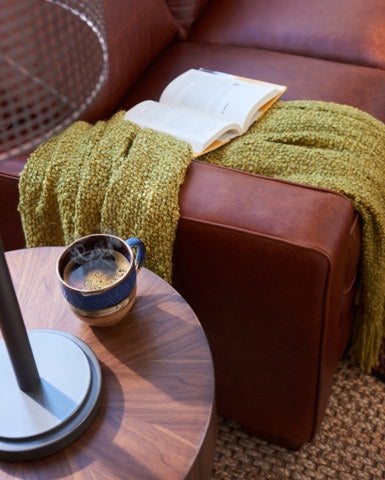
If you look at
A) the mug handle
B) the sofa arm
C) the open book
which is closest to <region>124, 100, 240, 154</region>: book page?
the open book

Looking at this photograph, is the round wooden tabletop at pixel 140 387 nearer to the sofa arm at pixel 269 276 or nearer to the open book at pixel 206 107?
the sofa arm at pixel 269 276

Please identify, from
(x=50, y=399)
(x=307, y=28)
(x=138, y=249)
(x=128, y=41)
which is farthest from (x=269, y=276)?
(x=307, y=28)

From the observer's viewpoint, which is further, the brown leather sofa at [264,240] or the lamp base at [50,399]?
the brown leather sofa at [264,240]

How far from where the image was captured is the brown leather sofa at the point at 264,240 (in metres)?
0.97

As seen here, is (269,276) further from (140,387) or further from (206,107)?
(206,107)

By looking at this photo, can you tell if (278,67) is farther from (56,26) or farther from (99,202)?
(56,26)

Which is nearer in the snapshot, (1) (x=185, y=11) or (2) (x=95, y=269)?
(2) (x=95, y=269)

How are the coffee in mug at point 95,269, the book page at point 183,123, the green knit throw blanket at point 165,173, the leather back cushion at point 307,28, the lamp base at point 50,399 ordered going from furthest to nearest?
the leather back cushion at point 307,28
the book page at point 183,123
the green knit throw blanket at point 165,173
the coffee in mug at point 95,269
the lamp base at point 50,399

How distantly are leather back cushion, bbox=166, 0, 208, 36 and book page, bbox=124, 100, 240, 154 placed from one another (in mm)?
558

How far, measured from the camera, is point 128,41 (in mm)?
1434

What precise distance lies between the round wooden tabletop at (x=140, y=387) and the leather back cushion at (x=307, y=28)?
0.96 m

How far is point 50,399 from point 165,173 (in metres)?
0.42

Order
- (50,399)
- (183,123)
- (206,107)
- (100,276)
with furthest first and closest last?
(206,107) < (183,123) < (100,276) < (50,399)

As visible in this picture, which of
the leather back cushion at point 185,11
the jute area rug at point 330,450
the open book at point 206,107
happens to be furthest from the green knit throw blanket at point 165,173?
the leather back cushion at point 185,11
